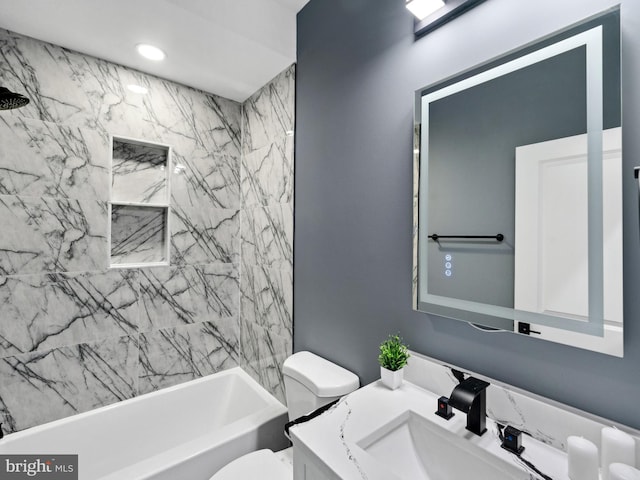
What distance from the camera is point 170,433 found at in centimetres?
215

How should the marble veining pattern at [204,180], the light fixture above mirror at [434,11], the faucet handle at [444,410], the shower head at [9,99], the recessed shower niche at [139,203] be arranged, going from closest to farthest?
1. the faucet handle at [444,410]
2. the light fixture above mirror at [434,11]
3. the shower head at [9,99]
4. the recessed shower niche at [139,203]
5. the marble veining pattern at [204,180]

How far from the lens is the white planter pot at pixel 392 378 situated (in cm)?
118

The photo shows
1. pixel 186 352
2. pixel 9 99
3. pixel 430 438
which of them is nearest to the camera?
pixel 430 438

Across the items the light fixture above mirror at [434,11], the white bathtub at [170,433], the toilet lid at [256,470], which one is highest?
the light fixture above mirror at [434,11]

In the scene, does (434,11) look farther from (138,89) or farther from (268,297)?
(138,89)

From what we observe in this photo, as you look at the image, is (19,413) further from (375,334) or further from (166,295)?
(375,334)

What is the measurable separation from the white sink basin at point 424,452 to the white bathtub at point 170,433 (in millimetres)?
1032

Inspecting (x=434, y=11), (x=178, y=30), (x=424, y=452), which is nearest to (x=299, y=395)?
(x=424, y=452)

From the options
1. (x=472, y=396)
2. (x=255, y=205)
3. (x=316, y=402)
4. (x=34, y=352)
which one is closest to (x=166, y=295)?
(x=34, y=352)

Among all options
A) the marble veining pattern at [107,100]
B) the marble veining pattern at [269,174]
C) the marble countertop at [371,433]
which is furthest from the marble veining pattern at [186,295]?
the marble countertop at [371,433]

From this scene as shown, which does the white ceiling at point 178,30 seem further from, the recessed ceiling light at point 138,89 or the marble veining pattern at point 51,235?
the marble veining pattern at point 51,235

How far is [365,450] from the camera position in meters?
0.93

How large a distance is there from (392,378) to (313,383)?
0.43 metres

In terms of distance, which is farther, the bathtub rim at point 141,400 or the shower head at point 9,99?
the bathtub rim at point 141,400
